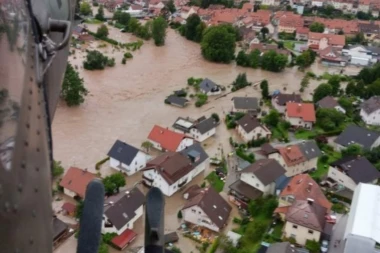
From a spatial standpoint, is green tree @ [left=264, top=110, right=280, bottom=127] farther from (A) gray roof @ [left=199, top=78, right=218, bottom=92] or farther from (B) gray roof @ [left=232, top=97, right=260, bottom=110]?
(A) gray roof @ [left=199, top=78, right=218, bottom=92]

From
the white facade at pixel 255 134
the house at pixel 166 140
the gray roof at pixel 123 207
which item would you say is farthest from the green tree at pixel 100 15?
the gray roof at pixel 123 207

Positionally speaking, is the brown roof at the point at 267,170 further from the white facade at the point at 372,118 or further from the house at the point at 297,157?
the white facade at the point at 372,118

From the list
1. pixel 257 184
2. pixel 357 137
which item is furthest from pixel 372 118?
pixel 257 184

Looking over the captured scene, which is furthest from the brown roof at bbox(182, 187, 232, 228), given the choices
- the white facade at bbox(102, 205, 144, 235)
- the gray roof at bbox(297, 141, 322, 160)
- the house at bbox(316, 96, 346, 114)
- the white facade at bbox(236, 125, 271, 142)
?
the house at bbox(316, 96, 346, 114)

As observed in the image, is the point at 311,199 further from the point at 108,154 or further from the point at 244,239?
the point at 108,154

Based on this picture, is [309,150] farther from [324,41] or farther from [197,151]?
[324,41]
